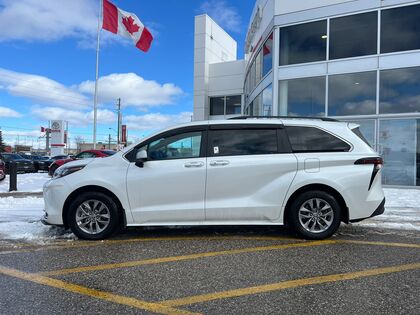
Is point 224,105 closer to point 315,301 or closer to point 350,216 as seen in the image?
point 350,216

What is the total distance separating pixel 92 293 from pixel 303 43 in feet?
45.7

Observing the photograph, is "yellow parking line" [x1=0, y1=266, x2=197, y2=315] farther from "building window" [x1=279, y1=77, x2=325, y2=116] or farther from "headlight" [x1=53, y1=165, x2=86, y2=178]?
"building window" [x1=279, y1=77, x2=325, y2=116]

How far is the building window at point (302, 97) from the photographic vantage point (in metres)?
15.4

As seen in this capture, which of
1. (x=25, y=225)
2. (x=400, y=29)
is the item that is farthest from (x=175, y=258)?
(x=400, y=29)

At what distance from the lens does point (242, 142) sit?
6281mm

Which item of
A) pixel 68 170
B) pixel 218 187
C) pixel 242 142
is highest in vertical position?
pixel 242 142

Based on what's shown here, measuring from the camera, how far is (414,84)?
546 inches

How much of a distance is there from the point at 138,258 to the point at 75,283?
105 cm

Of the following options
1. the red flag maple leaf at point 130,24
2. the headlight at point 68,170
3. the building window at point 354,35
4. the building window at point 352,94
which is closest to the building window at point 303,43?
the building window at point 354,35

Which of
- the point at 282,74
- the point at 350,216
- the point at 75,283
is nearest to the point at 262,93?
the point at 282,74

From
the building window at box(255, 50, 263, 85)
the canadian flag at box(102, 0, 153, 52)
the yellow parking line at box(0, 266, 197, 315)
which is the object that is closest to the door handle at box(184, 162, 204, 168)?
the yellow parking line at box(0, 266, 197, 315)

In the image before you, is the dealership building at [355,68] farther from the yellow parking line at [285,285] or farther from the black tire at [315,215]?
the yellow parking line at [285,285]

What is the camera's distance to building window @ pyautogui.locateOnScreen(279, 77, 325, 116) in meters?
15.4

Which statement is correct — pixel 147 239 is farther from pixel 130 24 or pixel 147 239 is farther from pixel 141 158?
pixel 130 24
